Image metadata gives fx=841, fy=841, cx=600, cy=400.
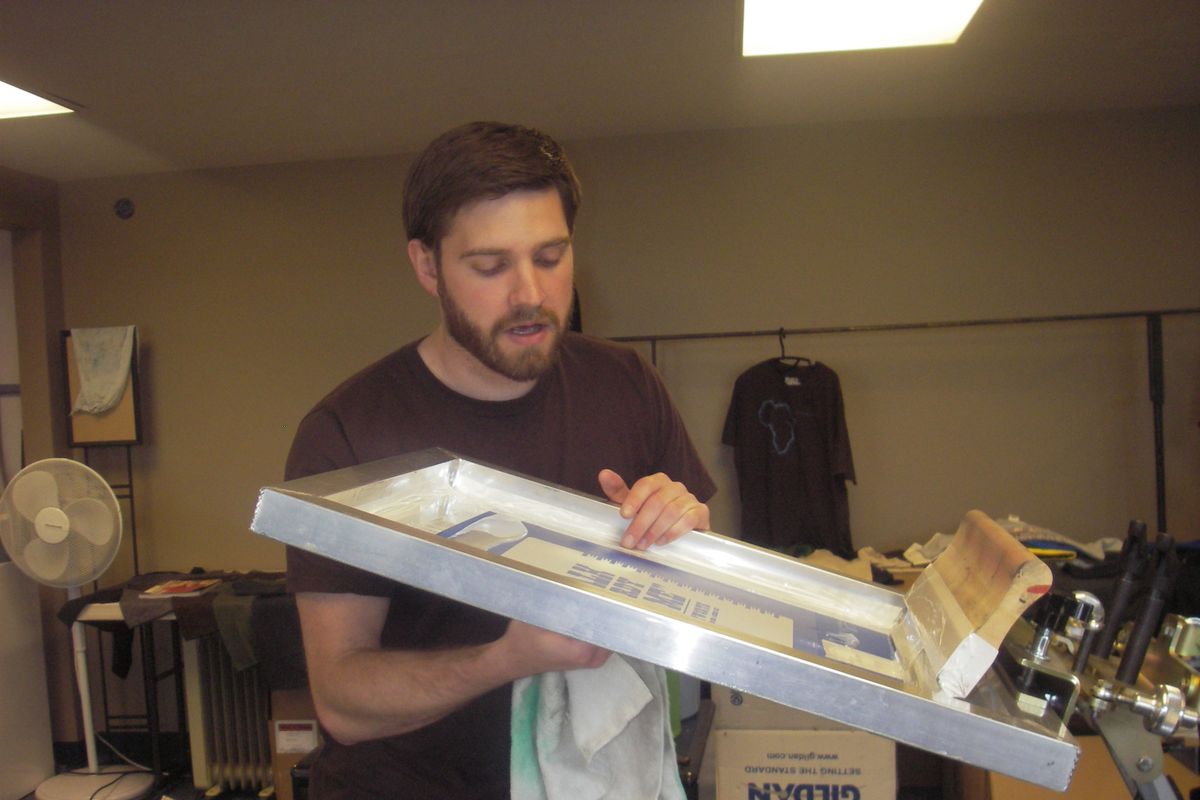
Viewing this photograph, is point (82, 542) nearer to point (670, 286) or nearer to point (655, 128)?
point (670, 286)

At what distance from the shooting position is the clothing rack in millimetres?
3217

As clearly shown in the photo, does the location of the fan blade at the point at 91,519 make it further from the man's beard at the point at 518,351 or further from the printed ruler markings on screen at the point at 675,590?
the printed ruler markings on screen at the point at 675,590

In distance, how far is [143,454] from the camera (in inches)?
161

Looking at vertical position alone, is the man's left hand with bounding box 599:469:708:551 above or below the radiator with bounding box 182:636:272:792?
above

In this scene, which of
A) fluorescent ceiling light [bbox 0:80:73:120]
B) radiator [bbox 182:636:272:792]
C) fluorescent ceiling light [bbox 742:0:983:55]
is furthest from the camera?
radiator [bbox 182:636:272:792]

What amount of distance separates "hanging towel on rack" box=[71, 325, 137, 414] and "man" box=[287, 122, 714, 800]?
3.21m

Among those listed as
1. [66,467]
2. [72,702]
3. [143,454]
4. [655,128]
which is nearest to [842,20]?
[655,128]

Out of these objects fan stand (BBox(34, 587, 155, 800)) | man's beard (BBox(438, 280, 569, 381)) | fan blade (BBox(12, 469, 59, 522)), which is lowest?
fan stand (BBox(34, 587, 155, 800))

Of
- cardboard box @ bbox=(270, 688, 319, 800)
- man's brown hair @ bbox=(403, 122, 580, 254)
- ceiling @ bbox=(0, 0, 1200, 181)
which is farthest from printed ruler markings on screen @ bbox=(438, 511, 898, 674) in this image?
cardboard box @ bbox=(270, 688, 319, 800)

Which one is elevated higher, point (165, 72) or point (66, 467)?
point (165, 72)

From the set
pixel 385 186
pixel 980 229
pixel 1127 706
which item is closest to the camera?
pixel 1127 706

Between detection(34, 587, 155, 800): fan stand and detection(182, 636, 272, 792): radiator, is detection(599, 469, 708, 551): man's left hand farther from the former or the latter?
detection(34, 587, 155, 800): fan stand

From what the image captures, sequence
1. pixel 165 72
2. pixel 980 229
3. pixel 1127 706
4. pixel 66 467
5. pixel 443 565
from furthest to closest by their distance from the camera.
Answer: pixel 980 229, pixel 66 467, pixel 165 72, pixel 1127 706, pixel 443 565

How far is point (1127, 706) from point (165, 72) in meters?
3.10
